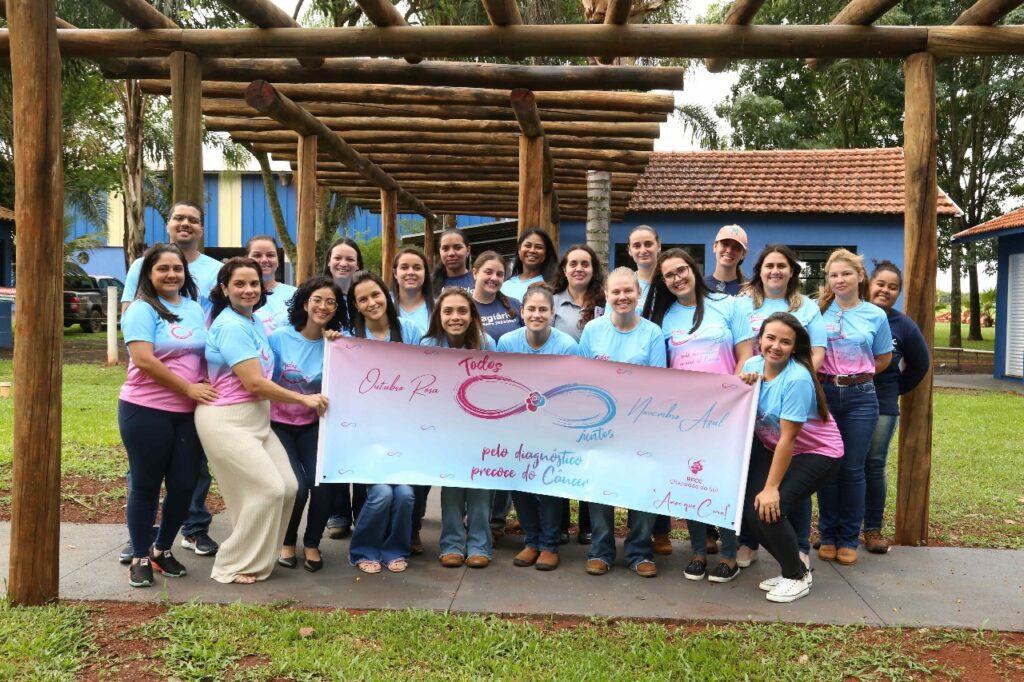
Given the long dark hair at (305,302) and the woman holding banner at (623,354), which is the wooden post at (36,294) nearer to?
the long dark hair at (305,302)

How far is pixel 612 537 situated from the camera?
477 centimetres

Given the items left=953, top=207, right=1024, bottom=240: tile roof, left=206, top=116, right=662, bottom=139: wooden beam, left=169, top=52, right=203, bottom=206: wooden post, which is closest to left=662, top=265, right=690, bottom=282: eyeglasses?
left=169, top=52, right=203, bottom=206: wooden post

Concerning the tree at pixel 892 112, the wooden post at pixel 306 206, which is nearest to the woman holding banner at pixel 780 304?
the wooden post at pixel 306 206

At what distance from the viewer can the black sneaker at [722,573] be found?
4590mm

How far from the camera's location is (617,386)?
4684mm

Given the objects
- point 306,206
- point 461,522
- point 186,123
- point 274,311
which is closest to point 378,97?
point 306,206

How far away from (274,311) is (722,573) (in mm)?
2990

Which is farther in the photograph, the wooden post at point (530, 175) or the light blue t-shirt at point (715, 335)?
the wooden post at point (530, 175)

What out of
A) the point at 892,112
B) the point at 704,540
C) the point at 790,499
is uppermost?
the point at 892,112

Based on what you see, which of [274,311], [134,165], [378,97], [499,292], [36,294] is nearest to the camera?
[36,294]

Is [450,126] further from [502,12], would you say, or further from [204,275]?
[204,275]

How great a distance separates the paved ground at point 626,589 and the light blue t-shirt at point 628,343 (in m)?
1.19

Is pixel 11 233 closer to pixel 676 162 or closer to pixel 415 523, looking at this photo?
pixel 676 162

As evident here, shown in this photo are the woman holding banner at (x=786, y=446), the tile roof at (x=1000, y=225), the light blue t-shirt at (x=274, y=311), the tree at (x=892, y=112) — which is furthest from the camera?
the tree at (x=892, y=112)
